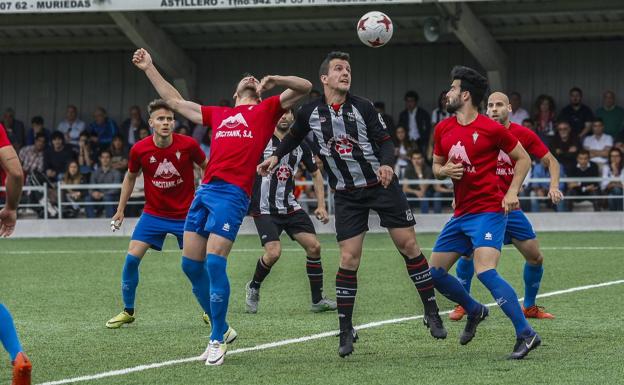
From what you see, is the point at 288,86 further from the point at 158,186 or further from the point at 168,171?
the point at 158,186

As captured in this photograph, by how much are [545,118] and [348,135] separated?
15420 mm

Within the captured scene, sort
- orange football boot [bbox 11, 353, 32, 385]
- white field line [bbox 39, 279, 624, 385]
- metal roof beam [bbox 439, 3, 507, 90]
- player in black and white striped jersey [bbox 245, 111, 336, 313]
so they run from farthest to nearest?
metal roof beam [bbox 439, 3, 507, 90]
player in black and white striped jersey [bbox 245, 111, 336, 313]
white field line [bbox 39, 279, 624, 385]
orange football boot [bbox 11, 353, 32, 385]

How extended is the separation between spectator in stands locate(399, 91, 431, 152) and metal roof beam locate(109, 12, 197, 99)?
17.8 feet

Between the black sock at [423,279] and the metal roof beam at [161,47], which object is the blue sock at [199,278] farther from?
the metal roof beam at [161,47]

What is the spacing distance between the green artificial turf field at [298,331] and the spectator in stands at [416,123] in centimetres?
→ 779

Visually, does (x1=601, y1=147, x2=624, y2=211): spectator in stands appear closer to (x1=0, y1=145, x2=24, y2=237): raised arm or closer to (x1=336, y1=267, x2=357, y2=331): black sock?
(x1=336, y1=267, x2=357, y2=331): black sock

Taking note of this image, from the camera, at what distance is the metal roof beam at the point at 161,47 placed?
24008 millimetres

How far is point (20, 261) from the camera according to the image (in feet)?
56.0

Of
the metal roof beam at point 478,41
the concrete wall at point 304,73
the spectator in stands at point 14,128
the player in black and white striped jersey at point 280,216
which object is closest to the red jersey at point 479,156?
the player in black and white striped jersey at point 280,216

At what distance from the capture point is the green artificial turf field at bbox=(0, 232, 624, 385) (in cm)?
732

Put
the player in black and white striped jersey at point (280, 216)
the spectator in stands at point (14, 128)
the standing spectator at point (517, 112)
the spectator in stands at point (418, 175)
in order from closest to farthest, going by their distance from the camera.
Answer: the player in black and white striped jersey at point (280, 216), the spectator in stands at point (418, 175), the standing spectator at point (517, 112), the spectator in stands at point (14, 128)

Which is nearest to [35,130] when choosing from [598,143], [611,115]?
[598,143]

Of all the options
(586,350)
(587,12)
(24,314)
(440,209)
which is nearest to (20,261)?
(24,314)

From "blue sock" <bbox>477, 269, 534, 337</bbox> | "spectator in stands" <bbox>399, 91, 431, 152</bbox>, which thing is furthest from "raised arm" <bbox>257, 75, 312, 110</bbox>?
"spectator in stands" <bbox>399, 91, 431, 152</bbox>
